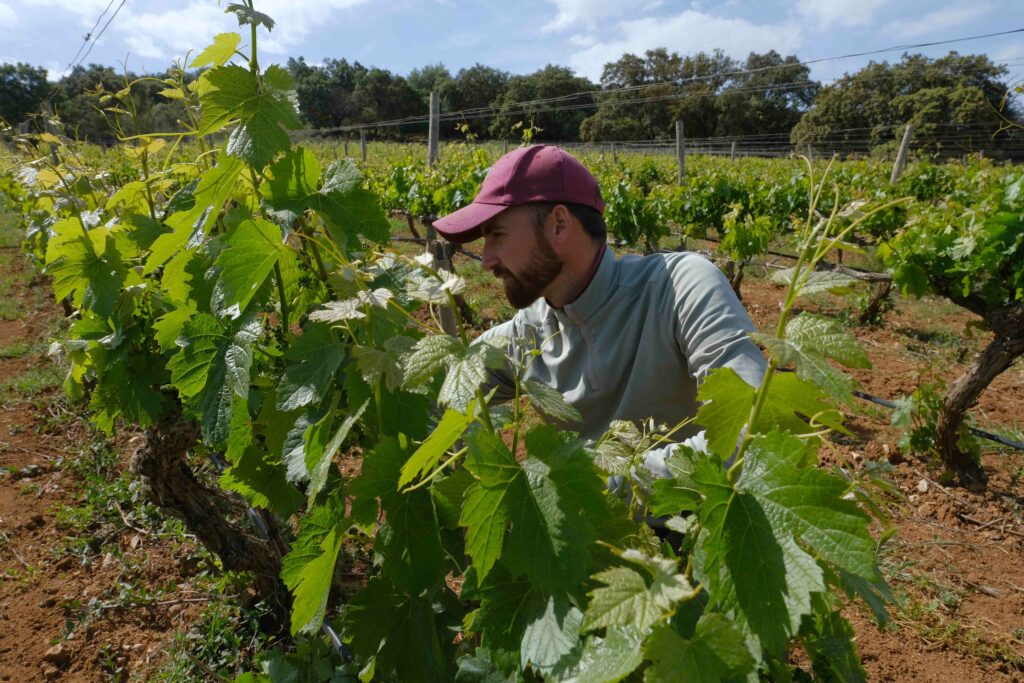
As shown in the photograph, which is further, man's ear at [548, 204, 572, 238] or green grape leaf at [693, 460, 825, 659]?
man's ear at [548, 204, 572, 238]

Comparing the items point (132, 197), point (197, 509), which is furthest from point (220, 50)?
point (197, 509)

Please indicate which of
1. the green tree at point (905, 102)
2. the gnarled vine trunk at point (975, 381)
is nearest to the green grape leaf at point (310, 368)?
the gnarled vine trunk at point (975, 381)

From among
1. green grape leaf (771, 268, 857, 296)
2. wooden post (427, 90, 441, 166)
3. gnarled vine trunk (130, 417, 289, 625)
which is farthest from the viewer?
wooden post (427, 90, 441, 166)

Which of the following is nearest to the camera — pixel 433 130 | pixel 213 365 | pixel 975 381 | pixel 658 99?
pixel 213 365

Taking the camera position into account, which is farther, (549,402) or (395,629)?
(395,629)

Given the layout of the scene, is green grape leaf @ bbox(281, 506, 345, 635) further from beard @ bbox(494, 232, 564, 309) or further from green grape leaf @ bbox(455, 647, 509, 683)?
beard @ bbox(494, 232, 564, 309)

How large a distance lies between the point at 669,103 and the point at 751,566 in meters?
51.1

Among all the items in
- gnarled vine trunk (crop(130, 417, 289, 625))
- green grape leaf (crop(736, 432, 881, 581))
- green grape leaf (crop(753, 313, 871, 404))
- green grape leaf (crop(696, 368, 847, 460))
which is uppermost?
green grape leaf (crop(753, 313, 871, 404))

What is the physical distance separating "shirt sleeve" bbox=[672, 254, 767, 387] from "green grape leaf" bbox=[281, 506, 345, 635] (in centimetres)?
107

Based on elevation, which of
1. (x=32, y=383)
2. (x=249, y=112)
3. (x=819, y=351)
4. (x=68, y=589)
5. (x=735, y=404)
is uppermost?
(x=249, y=112)

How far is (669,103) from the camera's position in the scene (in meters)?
47.2

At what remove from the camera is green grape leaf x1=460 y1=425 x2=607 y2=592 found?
2.65ft

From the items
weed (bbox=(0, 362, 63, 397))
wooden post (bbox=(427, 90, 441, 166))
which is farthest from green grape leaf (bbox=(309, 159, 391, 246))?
wooden post (bbox=(427, 90, 441, 166))

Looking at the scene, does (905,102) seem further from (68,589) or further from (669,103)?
(68,589)
